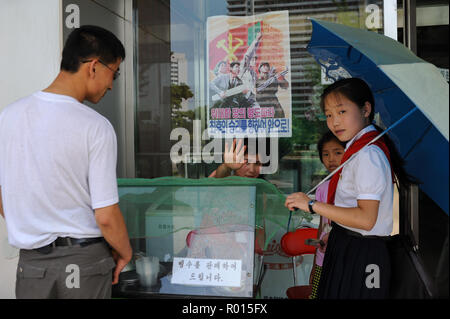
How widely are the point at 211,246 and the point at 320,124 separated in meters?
1.69

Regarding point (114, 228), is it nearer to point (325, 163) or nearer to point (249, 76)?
point (325, 163)

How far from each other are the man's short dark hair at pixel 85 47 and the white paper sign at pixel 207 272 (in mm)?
1162

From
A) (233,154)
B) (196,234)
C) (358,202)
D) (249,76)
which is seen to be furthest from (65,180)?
(249,76)

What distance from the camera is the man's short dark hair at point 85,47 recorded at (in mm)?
1634

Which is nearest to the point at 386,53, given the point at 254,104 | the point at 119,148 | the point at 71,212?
the point at 71,212

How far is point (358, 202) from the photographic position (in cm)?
173

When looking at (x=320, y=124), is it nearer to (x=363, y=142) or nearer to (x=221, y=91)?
(x=221, y=91)

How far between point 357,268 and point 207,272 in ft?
2.55

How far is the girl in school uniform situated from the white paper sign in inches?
18.6

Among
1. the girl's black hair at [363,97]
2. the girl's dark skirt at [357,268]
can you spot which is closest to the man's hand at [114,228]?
the girl's dark skirt at [357,268]

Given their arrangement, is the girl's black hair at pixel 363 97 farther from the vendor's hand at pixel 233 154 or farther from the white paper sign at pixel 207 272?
the vendor's hand at pixel 233 154

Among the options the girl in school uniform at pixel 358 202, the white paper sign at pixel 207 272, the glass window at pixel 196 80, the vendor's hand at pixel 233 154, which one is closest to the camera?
the girl in school uniform at pixel 358 202

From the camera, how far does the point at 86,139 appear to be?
155 centimetres

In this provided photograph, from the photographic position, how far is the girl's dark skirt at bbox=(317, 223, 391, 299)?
1827mm
